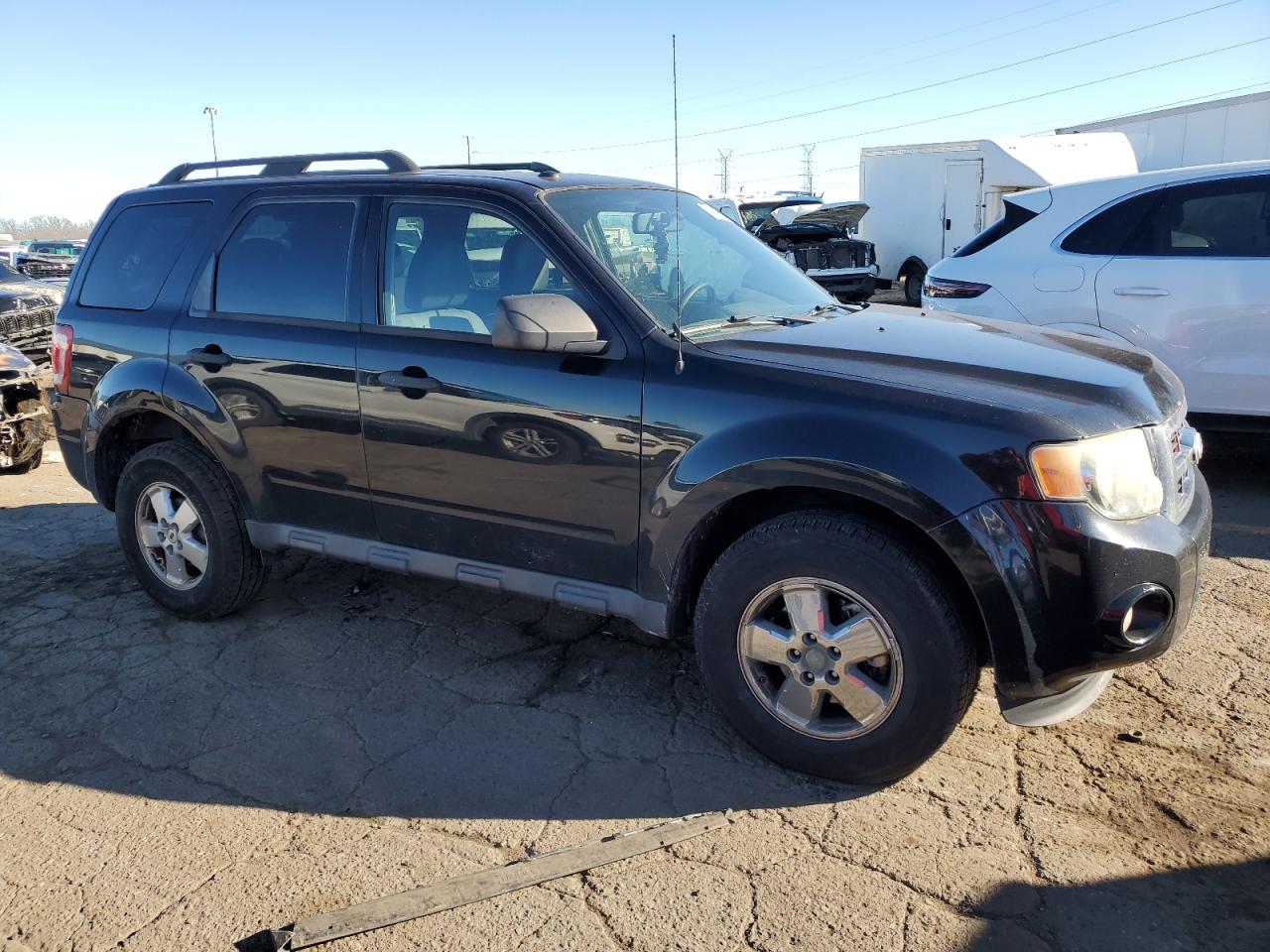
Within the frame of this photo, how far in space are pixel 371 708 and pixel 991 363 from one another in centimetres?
246

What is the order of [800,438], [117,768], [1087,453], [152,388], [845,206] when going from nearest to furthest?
[1087,453]
[800,438]
[117,768]
[152,388]
[845,206]

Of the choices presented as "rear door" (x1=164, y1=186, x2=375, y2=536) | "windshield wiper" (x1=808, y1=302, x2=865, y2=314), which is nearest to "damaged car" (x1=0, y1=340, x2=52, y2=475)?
"rear door" (x1=164, y1=186, x2=375, y2=536)

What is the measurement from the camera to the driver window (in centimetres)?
349

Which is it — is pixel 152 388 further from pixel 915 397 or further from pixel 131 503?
pixel 915 397

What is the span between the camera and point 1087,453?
2660 millimetres

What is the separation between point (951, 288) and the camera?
6.29 m

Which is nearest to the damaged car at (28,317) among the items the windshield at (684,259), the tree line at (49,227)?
the windshield at (684,259)

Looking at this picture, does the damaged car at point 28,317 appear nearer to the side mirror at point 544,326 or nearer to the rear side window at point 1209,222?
the side mirror at point 544,326

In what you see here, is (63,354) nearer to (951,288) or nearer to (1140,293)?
(951,288)

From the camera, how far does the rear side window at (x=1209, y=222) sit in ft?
18.2

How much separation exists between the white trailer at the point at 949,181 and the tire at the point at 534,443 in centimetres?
1212

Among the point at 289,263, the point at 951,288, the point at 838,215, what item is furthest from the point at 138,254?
the point at 838,215

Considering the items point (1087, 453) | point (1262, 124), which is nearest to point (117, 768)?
point (1087, 453)

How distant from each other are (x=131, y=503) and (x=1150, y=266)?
5539 millimetres
